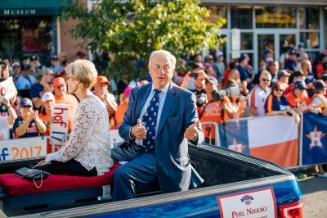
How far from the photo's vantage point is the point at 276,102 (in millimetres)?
9625

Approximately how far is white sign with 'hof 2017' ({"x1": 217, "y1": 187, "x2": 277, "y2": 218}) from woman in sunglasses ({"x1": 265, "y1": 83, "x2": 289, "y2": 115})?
5749 mm

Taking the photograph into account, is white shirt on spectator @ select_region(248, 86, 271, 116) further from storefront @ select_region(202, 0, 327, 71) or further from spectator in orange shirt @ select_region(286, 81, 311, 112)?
storefront @ select_region(202, 0, 327, 71)

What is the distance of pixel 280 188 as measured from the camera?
3.88m

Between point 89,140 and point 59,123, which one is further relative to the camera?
point 59,123

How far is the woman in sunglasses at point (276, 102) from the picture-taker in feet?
31.3

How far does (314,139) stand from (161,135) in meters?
5.92

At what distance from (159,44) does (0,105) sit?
12.8 ft

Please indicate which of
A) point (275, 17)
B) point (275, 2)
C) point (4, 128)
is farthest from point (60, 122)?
point (275, 17)

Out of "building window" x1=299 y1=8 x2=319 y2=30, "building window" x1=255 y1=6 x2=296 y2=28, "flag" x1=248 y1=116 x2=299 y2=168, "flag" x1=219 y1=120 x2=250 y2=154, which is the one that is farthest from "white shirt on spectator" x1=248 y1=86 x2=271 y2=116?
"building window" x1=299 y1=8 x2=319 y2=30

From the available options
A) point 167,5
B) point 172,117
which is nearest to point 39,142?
point 172,117

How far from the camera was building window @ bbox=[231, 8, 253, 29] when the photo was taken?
66.9 feet

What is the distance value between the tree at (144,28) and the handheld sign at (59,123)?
12.6 ft

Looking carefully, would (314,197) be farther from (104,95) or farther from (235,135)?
(104,95)

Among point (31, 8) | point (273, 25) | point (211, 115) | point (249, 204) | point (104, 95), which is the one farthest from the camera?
point (273, 25)
